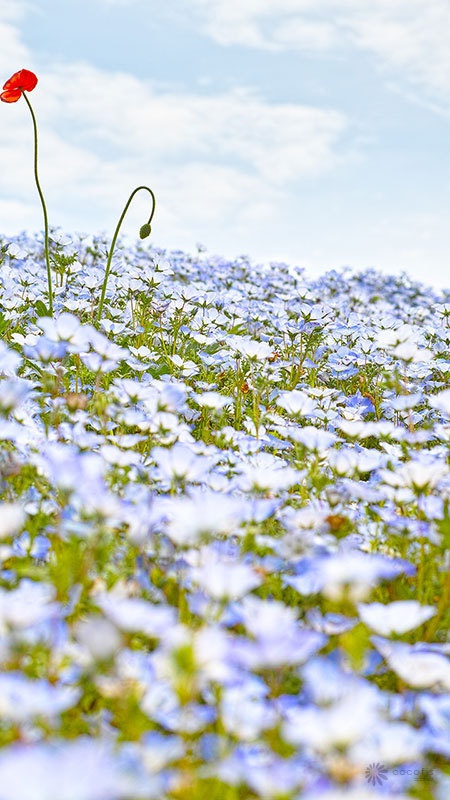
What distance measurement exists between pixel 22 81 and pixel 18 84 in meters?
0.02

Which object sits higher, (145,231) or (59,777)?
(145,231)

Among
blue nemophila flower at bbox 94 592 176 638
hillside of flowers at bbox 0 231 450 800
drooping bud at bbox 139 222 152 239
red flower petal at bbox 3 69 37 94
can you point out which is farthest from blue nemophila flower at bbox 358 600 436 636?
red flower petal at bbox 3 69 37 94

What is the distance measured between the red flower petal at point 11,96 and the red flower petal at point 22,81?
0.02 metres

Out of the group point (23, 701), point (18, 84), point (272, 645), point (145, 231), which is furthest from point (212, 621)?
point (18, 84)

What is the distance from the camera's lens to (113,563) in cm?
167

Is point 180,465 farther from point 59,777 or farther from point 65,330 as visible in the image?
point 59,777

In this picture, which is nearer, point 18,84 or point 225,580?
point 225,580

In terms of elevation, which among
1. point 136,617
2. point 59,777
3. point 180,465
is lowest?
point 59,777

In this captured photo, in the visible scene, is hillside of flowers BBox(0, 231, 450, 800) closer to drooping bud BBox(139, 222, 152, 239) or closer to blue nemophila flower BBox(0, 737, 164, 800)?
blue nemophila flower BBox(0, 737, 164, 800)

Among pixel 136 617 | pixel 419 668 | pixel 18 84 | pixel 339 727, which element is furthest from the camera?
pixel 18 84

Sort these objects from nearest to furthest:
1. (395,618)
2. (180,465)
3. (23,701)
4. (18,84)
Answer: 1. (23,701)
2. (395,618)
3. (180,465)
4. (18,84)

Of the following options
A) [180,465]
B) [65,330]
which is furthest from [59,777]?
[65,330]

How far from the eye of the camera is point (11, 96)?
3770mm

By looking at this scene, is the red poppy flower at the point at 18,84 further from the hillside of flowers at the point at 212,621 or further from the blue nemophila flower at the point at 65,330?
the blue nemophila flower at the point at 65,330
